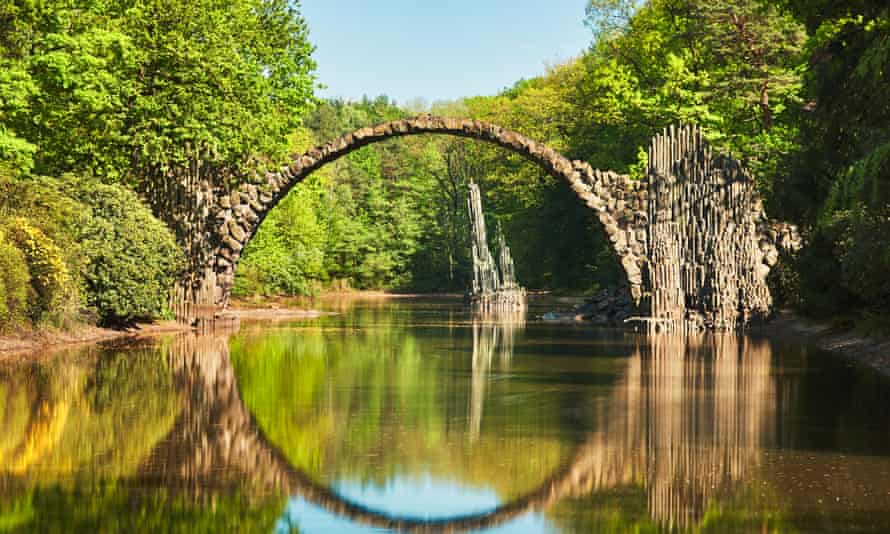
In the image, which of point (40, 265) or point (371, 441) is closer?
point (371, 441)

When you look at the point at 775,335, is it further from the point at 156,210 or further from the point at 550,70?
the point at 550,70

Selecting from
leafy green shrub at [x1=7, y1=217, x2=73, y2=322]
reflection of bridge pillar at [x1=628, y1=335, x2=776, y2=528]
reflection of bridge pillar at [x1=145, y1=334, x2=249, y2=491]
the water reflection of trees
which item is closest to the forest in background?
leafy green shrub at [x1=7, y1=217, x2=73, y2=322]

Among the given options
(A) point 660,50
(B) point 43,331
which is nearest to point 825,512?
(B) point 43,331

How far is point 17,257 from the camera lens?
69.3 feet

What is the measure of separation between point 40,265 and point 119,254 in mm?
4590

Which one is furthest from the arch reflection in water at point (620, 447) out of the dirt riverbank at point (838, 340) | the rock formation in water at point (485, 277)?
the rock formation in water at point (485, 277)

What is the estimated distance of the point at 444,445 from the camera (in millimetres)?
11102

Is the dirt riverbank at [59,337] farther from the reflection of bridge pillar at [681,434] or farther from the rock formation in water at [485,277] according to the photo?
the rock formation in water at [485,277]

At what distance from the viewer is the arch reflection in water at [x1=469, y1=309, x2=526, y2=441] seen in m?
14.2

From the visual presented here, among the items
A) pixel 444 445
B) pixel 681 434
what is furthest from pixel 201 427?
pixel 681 434

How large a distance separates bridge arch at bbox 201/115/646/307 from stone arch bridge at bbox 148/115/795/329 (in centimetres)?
3

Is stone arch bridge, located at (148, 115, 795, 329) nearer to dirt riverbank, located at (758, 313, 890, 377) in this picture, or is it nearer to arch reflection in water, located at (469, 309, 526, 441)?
dirt riverbank, located at (758, 313, 890, 377)

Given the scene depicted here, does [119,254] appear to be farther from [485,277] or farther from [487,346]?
[485,277]

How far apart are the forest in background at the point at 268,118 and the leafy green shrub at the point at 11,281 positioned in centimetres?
4
